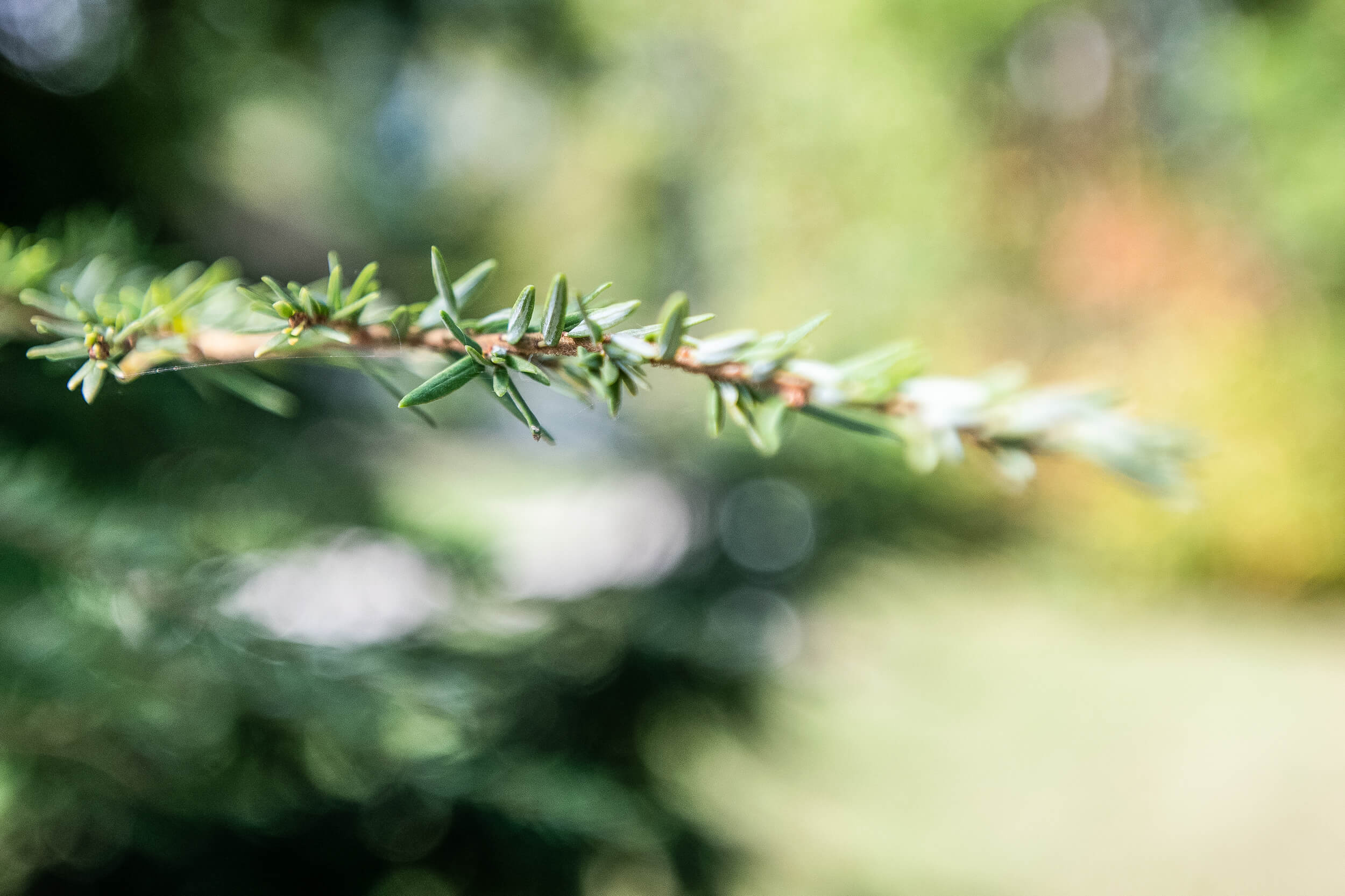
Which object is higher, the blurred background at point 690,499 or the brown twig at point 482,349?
the blurred background at point 690,499

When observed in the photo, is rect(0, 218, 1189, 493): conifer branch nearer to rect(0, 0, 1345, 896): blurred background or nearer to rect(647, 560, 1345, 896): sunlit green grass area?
rect(0, 0, 1345, 896): blurred background

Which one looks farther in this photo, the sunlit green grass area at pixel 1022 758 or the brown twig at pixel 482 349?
the sunlit green grass area at pixel 1022 758

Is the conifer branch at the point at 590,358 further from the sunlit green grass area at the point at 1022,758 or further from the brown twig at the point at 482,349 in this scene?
the sunlit green grass area at the point at 1022,758

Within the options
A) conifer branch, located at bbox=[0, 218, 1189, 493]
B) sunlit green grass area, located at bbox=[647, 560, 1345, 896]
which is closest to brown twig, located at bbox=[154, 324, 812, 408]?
conifer branch, located at bbox=[0, 218, 1189, 493]

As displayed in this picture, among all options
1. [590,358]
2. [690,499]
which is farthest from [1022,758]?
[590,358]

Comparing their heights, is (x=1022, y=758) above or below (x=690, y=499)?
above

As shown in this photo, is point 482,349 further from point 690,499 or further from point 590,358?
point 690,499

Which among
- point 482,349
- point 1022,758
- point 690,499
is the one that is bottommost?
point 482,349

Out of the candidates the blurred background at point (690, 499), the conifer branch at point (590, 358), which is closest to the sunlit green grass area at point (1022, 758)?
the blurred background at point (690, 499)

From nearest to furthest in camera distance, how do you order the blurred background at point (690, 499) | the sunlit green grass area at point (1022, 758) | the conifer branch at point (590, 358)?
1. the conifer branch at point (590, 358)
2. the blurred background at point (690, 499)
3. the sunlit green grass area at point (1022, 758)
